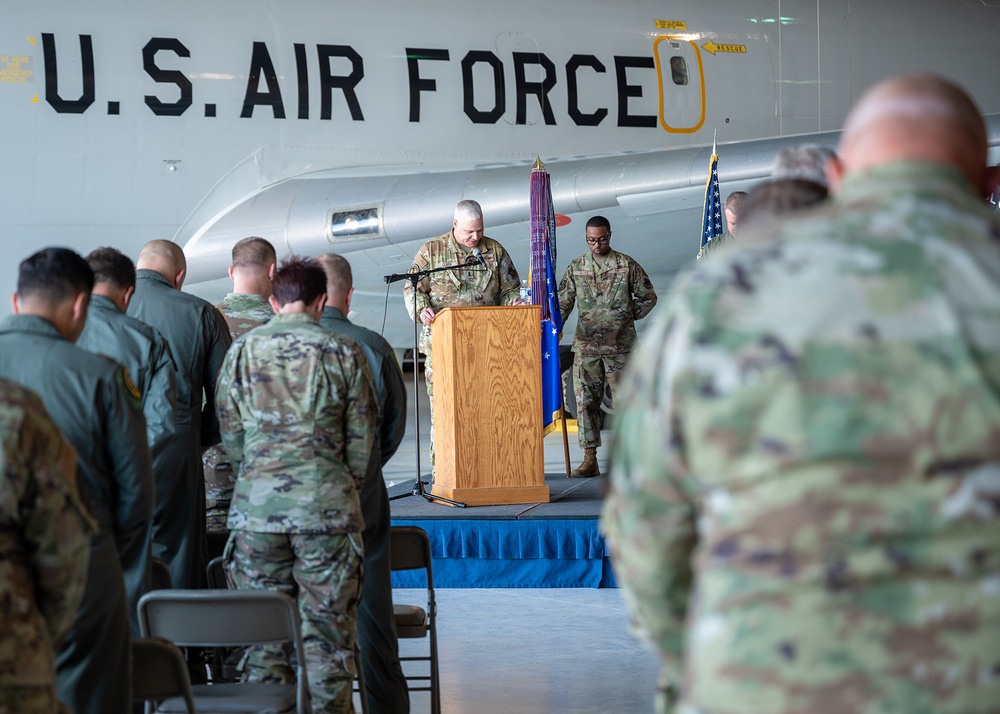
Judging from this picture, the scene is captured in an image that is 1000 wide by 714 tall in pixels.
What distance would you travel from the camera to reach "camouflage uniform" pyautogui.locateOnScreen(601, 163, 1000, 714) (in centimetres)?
127

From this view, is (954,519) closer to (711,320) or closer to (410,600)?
(711,320)

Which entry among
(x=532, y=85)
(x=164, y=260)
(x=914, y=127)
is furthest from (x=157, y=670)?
(x=532, y=85)

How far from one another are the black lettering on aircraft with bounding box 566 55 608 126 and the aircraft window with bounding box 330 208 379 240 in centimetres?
215

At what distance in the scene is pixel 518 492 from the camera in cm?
629

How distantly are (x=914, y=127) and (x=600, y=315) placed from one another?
20.9 ft

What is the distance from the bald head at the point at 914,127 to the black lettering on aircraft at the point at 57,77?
8457 mm

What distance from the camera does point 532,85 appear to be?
10180 mm

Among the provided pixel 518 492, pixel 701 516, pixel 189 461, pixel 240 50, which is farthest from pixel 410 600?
pixel 240 50

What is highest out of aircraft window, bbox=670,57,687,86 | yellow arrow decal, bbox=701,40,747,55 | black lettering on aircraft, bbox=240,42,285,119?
yellow arrow decal, bbox=701,40,747,55

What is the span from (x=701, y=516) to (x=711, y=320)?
9.6 inches

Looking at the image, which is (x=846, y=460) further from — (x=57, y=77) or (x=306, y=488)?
(x=57, y=77)

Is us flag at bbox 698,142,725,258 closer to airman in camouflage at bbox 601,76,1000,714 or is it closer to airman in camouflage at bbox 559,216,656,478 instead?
airman in camouflage at bbox 559,216,656,478

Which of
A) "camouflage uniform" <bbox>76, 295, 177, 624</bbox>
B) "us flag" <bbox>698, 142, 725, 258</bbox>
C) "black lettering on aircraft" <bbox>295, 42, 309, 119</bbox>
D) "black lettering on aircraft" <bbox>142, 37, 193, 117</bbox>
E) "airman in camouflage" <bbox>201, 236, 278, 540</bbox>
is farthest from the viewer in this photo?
"black lettering on aircraft" <bbox>295, 42, 309, 119</bbox>

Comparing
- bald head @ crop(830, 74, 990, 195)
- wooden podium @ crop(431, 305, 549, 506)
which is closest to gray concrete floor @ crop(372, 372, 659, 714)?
wooden podium @ crop(431, 305, 549, 506)
